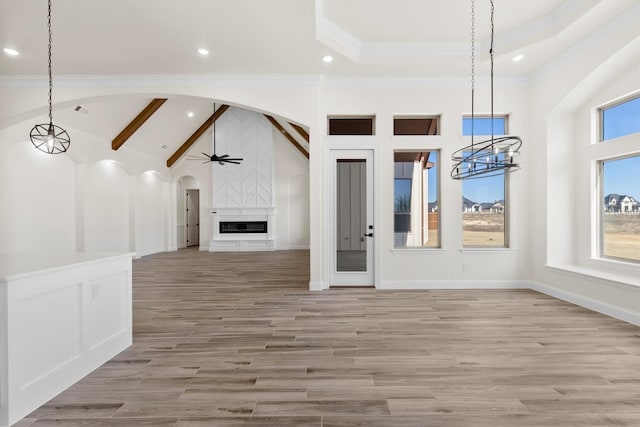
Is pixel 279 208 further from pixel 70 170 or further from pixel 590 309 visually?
pixel 590 309

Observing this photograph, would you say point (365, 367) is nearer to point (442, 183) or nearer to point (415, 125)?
point (442, 183)

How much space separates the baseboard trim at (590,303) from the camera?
3665mm

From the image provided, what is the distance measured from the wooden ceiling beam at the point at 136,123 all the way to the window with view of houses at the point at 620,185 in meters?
8.48

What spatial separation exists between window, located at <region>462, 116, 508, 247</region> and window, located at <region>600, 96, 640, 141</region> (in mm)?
1289

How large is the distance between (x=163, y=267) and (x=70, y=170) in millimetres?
3028

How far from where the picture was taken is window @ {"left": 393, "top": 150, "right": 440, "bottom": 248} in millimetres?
5508

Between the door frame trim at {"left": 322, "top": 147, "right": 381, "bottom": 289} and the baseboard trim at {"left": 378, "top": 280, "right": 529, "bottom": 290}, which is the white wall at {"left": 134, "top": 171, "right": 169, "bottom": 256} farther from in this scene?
the baseboard trim at {"left": 378, "top": 280, "right": 529, "bottom": 290}

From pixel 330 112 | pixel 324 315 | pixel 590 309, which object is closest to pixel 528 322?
pixel 590 309

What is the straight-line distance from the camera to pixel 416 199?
5.54 m

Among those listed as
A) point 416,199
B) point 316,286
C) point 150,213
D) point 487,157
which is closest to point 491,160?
point 487,157

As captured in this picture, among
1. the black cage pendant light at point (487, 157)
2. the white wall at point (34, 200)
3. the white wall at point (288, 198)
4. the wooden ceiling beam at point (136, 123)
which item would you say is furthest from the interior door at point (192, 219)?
the black cage pendant light at point (487, 157)

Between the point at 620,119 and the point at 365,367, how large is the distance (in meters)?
4.71

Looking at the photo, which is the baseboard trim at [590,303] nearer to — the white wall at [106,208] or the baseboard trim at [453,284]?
the baseboard trim at [453,284]

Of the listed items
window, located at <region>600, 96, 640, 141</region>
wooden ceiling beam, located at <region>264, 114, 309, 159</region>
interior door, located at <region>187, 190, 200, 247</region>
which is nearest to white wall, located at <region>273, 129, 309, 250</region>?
wooden ceiling beam, located at <region>264, 114, 309, 159</region>
